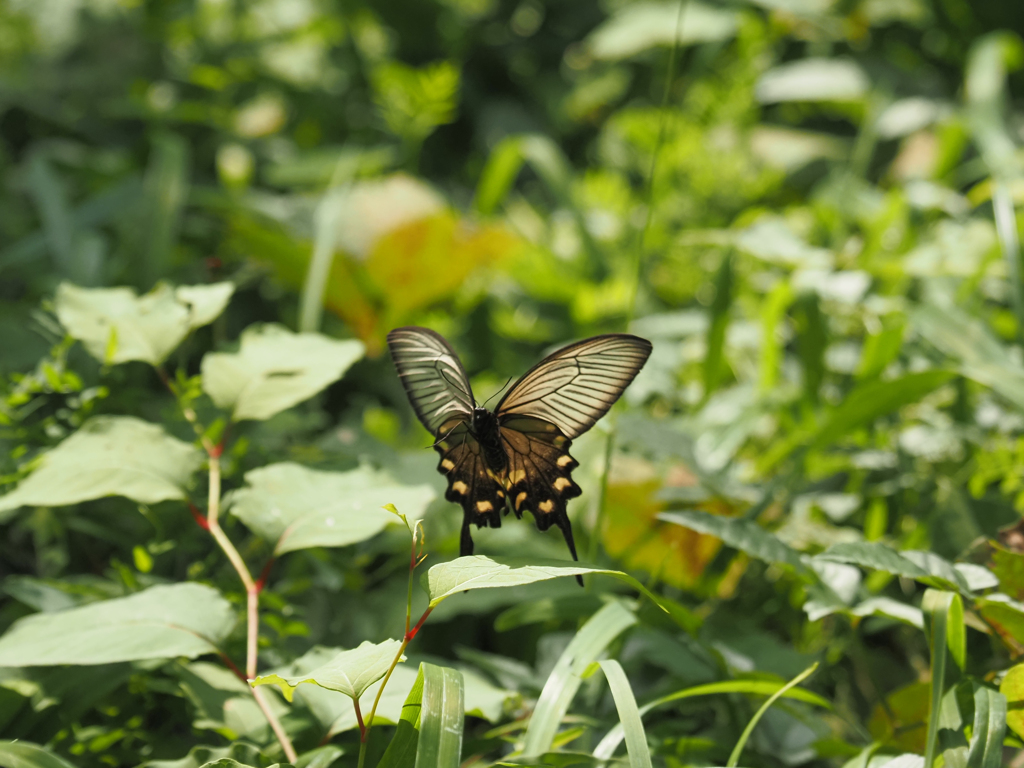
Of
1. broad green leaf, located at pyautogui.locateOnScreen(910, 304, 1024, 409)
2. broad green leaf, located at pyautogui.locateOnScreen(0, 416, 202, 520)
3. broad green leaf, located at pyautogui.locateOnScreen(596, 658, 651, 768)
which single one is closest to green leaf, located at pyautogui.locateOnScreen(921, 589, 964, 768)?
broad green leaf, located at pyautogui.locateOnScreen(596, 658, 651, 768)

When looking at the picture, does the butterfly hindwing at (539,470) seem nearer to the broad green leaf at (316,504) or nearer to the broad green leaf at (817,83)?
the broad green leaf at (316,504)

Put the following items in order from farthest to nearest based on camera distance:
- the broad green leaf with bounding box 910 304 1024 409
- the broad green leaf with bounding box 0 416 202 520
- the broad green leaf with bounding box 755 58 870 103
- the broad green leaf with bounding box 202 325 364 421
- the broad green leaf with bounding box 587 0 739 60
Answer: the broad green leaf with bounding box 587 0 739 60
the broad green leaf with bounding box 755 58 870 103
the broad green leaf with bounding box 910 304 1024 409
the broad green leaf with bounding box 202 325 364 421
the broad green leaf with bounding box 0 416 202 520

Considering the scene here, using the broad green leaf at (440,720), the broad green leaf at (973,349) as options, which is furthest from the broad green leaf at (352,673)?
the broad green leaf at (973,349)

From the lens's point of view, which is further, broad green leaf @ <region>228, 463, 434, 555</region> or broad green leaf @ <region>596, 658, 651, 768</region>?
broad green leaf @ <region>228, 463, 434, 555</region>

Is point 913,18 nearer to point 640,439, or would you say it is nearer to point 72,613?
point 640,439

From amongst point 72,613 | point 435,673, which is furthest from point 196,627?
point 435,673

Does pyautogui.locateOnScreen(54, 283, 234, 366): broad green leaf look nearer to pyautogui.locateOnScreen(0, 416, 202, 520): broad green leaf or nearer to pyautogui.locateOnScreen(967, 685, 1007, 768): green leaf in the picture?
pyautogui.locateOnScreen(0, 416, 202, 520): broad green leaf
